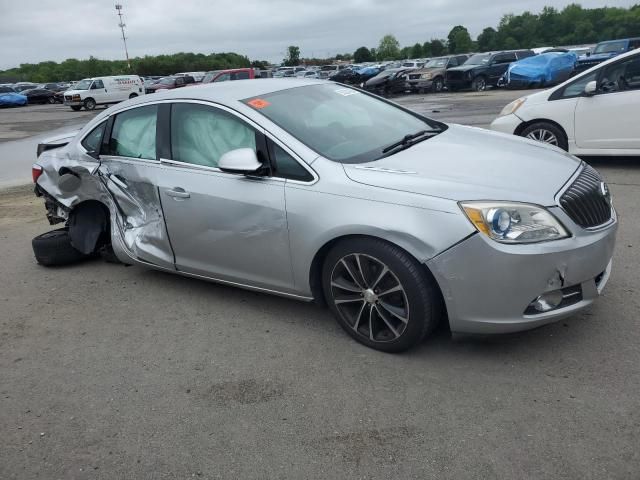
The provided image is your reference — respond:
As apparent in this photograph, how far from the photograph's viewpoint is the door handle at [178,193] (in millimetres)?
4075

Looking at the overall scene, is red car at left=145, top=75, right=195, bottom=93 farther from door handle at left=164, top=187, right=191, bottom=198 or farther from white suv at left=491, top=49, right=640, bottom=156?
door handle at left=164, top=187, right=191, bottom=198

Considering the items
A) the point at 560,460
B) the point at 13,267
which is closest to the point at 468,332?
the point at 560,460

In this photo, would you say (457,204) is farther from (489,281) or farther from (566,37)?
(566,37)

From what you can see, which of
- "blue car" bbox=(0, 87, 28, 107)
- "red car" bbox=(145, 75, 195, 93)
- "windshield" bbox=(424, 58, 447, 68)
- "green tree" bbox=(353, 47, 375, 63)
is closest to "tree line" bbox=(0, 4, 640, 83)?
"green tree" bbox=(353, 47, 375, 63)

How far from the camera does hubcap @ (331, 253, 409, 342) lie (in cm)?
327

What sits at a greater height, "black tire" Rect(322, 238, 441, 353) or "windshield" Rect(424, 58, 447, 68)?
"windshield" Rect(424, 58, 447, 68)

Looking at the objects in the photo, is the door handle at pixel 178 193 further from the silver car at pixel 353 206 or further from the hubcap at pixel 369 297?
the hubcap at pixel 369 297

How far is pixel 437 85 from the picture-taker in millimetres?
28828

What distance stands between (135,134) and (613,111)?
584cm

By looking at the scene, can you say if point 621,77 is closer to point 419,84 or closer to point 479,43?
point 419,84

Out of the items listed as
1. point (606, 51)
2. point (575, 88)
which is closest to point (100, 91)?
point (606, 51)

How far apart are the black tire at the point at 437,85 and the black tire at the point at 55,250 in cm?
2573

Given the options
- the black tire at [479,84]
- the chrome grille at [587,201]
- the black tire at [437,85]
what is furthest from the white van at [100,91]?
the chrome grille at [587,201]

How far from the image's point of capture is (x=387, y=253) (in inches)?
125
